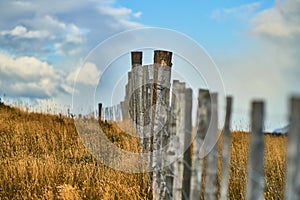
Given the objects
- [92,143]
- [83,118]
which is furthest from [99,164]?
[83,118]

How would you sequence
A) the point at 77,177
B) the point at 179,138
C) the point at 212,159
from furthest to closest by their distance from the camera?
the point at 77,177 < the point at 179,138 < the point at 212,159

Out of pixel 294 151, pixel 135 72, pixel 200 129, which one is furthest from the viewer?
pixel 135 72

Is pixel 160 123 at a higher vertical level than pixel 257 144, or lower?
higher

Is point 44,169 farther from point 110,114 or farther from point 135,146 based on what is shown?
point 110,114

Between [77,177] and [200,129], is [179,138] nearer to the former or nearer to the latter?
[200,129]

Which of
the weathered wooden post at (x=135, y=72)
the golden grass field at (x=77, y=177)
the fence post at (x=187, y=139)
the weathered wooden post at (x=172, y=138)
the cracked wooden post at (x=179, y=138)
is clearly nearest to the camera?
the fence post at (x=187, y=139)

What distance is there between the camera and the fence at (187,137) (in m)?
2.86

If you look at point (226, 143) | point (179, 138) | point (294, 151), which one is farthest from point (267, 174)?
point (294, 151)

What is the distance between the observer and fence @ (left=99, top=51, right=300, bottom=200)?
2.86 metres

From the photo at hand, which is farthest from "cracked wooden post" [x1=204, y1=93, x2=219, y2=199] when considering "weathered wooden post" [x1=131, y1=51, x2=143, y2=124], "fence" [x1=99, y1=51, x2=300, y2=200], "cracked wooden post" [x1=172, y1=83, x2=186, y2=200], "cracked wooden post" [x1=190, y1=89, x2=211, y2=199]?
"weathered wooden post" [x1=131, y1=51, x2=143, y2=124]

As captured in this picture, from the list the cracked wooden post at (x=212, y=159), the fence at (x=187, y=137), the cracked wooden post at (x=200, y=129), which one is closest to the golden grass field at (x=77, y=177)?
the fence at (x=187, y=137)

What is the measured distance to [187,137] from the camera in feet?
15.9

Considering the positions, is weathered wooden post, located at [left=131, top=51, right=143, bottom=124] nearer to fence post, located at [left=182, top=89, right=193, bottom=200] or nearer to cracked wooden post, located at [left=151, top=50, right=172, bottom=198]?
cracked wooden post, located at [left=151, top=50, right=172, bottom=198]

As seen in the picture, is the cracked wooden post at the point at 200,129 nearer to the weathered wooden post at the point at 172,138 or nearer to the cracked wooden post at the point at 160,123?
the weathered wooden post at the point at 172,138
